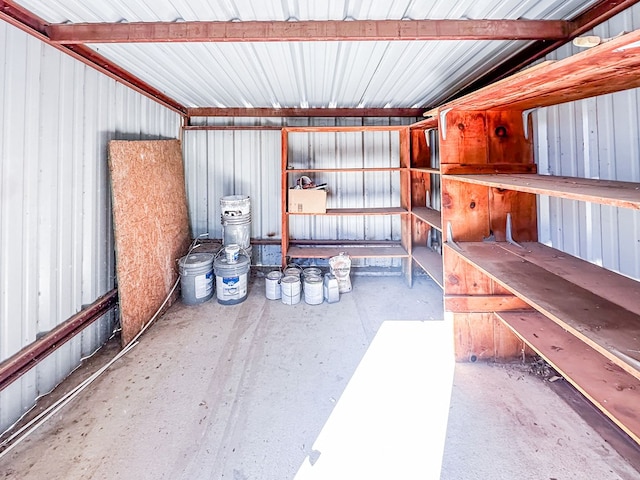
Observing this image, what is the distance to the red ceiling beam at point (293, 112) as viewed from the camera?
14.3 ft

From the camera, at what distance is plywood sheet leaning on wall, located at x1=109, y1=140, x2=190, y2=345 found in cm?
277

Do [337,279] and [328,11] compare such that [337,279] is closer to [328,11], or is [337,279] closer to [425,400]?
[425,400]

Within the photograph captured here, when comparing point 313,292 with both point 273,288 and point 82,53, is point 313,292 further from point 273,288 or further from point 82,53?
point 82,53

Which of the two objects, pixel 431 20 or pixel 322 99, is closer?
pixel 431 20

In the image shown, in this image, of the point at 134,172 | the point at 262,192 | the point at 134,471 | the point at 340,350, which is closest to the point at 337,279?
the point at 340,350

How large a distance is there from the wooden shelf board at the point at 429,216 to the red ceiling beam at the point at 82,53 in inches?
121

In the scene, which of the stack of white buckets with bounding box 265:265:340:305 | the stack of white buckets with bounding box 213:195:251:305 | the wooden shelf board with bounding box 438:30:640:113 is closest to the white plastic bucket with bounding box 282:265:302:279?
the stack of white buckets with bounding box 265:265:340:305

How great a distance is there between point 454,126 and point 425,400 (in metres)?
1.86

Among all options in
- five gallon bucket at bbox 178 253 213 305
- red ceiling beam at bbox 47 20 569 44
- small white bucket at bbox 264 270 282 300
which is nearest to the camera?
red ceiling beam at bbox 47 20 569 44

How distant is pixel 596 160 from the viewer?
1904mm

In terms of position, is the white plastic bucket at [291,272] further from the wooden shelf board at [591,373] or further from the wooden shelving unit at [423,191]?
the wooden shelf board at [591,373]

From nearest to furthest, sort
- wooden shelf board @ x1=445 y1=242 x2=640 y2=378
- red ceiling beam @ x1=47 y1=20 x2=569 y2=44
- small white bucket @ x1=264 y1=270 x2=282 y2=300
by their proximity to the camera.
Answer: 1. wooden shelf board @ x1=445 y1=242 x2=640 y2=378
2. red ceiling beam @ x1=47 y1=20 x2=569 y2=44
3. small white bucket @ x1=264 y1=270 x2=282 y2=300

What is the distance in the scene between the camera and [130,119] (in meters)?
3.14

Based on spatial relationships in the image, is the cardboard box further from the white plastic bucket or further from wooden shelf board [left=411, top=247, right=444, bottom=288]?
wooden shelf board [left=411, top=247, right=444, bottom=288]
